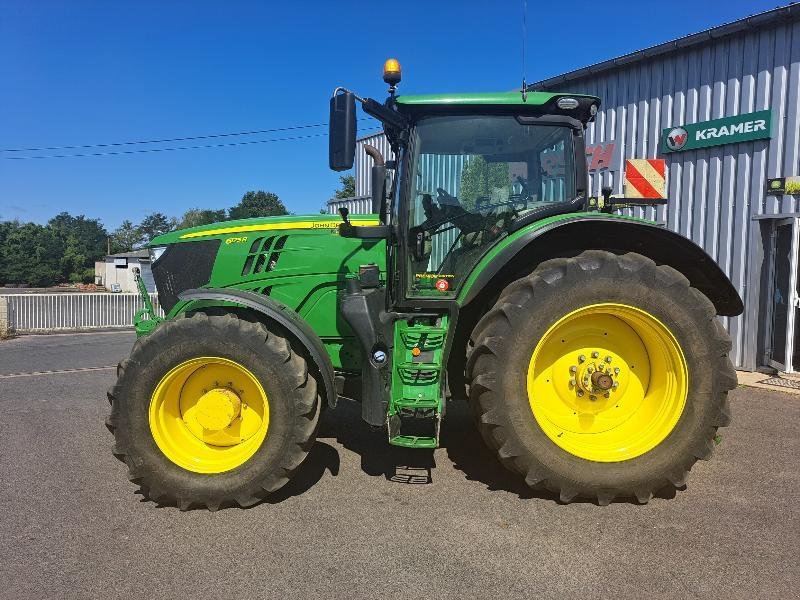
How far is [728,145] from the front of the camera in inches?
306

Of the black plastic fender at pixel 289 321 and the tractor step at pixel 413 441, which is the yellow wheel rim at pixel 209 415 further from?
the tractor step at pixel 413 441

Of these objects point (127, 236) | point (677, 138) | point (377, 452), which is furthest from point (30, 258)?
point (377, 452)

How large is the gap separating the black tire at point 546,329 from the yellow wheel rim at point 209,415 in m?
1.39

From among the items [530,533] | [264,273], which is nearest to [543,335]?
[530,533]

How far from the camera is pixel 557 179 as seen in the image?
12.5 feet

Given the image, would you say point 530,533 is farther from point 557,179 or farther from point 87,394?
point 87,394

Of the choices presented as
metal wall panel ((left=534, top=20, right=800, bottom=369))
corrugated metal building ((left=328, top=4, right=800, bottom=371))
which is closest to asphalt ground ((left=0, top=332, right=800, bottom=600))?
corrugated metal building ((left=328, top=4, right=800, bottom=371))

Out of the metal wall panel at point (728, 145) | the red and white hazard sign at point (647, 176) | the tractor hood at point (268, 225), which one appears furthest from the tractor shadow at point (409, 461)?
the red and white hazard sign at point (647, 176)

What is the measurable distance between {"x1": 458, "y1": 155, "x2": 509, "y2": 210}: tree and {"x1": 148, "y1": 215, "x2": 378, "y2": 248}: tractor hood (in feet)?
2.63

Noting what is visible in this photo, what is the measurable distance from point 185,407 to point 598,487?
2565 millimetres

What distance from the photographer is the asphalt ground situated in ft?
8.41

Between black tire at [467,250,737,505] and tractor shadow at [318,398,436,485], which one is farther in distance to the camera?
tractor shadow at [318,398,436,485]

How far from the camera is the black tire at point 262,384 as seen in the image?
3295 millimetres

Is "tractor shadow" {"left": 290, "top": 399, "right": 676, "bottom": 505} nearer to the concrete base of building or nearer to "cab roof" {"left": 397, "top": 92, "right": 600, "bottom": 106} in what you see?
"cab roof" {"left": 397, "top": 92, "right": 600, "bottom": 106}
